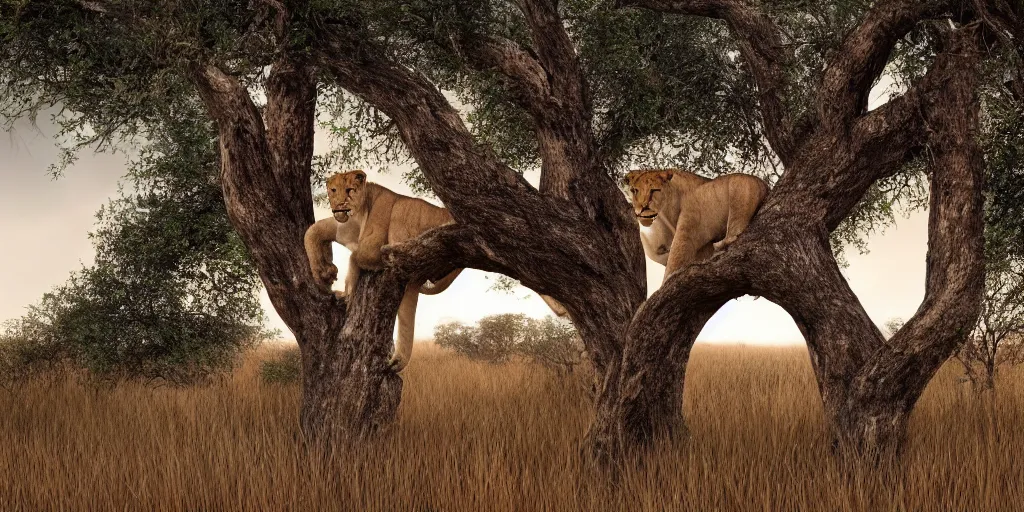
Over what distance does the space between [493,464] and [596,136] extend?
5453mm

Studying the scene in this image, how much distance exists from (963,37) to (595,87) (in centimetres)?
454

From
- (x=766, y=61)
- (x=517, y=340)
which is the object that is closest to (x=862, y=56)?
(x=766, y=61)

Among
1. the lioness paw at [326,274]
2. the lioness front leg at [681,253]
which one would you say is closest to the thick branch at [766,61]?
the lioness front leg at [681,253]

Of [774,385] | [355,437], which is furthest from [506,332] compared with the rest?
[355,437]

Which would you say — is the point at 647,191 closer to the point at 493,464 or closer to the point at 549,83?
the point at 493,464

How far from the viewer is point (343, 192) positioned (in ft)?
30.5

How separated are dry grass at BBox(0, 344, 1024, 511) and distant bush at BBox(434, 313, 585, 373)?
3.97 meters

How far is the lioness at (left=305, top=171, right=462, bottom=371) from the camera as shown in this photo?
368 inches

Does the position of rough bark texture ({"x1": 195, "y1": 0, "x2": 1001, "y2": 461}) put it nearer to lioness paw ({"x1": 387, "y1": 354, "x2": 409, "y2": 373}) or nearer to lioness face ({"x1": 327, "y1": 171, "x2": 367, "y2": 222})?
lioness paw ({"x1": 387, "y1": 354, "x2": 409, "y2": 373})

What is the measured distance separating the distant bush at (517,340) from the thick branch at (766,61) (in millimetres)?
6977

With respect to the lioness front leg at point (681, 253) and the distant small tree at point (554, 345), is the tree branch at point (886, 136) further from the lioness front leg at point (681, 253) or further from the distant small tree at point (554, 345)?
the distant small tree at point (554, 345)

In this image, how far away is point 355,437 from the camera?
1057 cm

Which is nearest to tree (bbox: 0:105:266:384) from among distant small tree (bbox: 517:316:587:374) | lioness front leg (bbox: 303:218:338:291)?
lioness front leg (bbox: 303:218:338:291)

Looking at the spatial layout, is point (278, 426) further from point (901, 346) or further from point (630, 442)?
point (901, 346)
